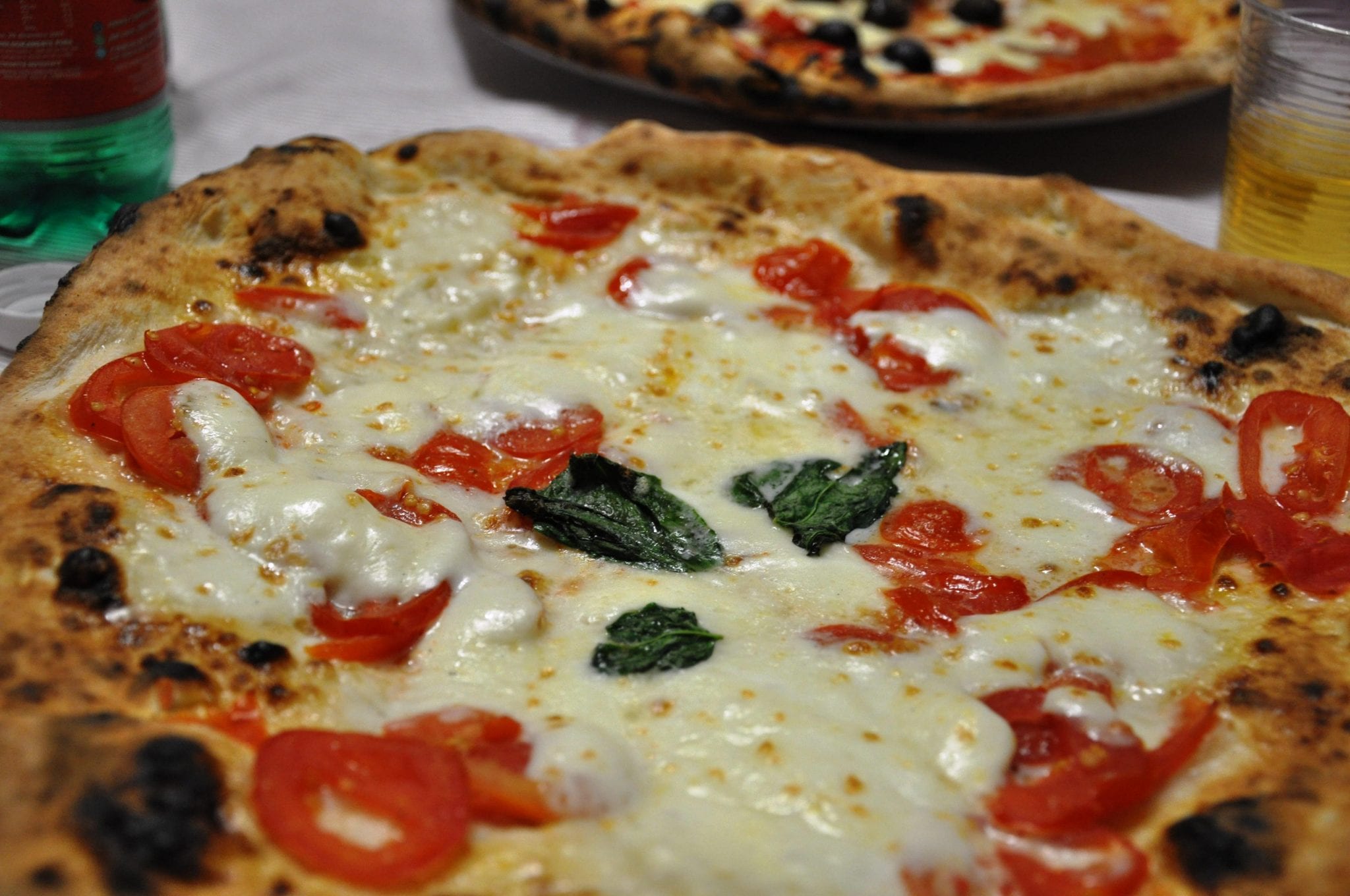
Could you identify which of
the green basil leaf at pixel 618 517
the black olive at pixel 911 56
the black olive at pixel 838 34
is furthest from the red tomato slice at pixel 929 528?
the black olive at pixel 838 34

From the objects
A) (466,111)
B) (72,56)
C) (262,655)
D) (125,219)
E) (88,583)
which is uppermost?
(72,56)

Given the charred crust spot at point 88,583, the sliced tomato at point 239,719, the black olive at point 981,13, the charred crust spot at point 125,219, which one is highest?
the charred crust spot at point 125,219

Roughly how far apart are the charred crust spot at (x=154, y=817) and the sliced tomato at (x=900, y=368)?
2139mm

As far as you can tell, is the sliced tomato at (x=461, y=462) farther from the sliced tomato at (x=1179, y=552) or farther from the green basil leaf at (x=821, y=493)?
the sliced tomato at (x=1179, y=552)

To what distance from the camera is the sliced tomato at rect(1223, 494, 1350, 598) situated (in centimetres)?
299

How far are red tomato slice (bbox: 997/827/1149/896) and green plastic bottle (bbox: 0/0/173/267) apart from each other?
12.0ft

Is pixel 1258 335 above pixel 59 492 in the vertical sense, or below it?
below

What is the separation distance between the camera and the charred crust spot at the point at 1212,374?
12.1 feet

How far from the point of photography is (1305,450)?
3.33m

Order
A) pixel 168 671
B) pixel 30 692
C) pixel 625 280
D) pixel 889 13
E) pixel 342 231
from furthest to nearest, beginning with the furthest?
1. pixel 889 13
2. pixel 625 280
3. pixel 342 231
4. pixel 168 671
5. pixel 30 692

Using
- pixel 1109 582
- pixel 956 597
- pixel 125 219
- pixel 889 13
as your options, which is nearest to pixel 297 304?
pixel 125 219

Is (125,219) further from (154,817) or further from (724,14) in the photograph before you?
(724,14)

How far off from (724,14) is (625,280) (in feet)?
9.97

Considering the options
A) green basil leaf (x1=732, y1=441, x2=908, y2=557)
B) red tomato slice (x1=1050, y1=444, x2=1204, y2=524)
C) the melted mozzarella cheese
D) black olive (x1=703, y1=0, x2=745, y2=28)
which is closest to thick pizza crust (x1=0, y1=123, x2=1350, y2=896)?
the melted mozzarella cheese
